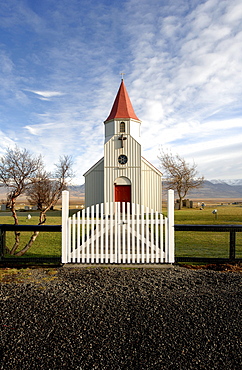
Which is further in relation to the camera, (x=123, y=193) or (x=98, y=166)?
(x=98, y=166)

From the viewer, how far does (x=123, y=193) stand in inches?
956

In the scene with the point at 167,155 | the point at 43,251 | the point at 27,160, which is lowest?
the point at 43,251

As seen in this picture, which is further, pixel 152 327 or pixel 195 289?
pixel 195 289

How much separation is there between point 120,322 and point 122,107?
85.8 ft

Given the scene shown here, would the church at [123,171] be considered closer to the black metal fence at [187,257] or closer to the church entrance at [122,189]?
the church entrance at [122,189]

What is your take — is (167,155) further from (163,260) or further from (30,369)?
(30,369)

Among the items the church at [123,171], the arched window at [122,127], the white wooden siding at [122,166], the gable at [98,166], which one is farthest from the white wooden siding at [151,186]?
the gable at [98,166]

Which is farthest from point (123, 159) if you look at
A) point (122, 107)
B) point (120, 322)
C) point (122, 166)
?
point (120, 322)

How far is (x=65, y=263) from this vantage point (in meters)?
6.88

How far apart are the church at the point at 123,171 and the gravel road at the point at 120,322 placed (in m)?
18.2

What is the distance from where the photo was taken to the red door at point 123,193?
2422 centimetres

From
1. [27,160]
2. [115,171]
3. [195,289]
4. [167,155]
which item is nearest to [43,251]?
[27,160]

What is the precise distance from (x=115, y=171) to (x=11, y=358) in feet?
70.7

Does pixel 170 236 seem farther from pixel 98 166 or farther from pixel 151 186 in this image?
pixel 98 166
